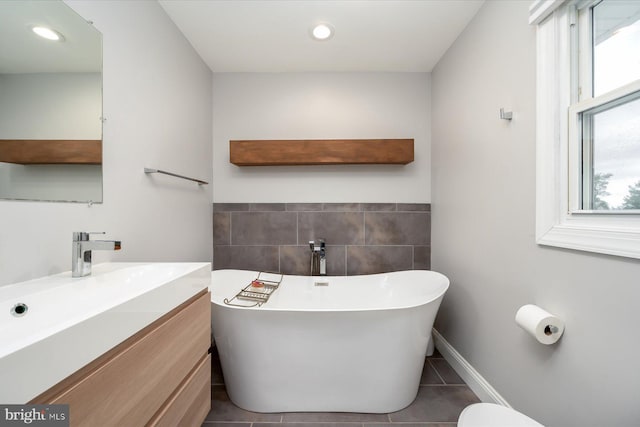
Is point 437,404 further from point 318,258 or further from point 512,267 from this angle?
point 318,258

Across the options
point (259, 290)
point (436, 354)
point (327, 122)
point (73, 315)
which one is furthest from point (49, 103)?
point (436, 354)

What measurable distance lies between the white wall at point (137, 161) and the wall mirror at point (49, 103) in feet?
0.20

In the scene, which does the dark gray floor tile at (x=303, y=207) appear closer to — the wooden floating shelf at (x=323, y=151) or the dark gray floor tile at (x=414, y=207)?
the wooden floating shelf at (x=323, y=151)

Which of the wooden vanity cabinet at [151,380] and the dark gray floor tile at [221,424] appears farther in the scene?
the dark gray floor tile at [221,424]

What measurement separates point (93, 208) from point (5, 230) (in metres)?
0.34

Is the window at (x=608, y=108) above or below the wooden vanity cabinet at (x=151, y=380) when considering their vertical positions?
above

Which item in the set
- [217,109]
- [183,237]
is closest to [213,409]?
[183,237]

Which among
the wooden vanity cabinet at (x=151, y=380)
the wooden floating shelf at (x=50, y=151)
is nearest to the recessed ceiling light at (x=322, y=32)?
the wooden floating shelf at (x=50, y=151)

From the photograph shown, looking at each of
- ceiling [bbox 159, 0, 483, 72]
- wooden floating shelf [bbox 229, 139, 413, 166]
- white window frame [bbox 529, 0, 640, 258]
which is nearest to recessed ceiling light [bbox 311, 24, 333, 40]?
ceiling [bbox 159, 0, 483, 72]

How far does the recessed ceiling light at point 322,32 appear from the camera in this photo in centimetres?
196

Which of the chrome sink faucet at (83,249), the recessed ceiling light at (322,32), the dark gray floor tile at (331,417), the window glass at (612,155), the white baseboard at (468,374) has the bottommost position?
the dark gray floor tile at (331,417)

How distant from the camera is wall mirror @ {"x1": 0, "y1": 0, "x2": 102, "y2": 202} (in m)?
0.95

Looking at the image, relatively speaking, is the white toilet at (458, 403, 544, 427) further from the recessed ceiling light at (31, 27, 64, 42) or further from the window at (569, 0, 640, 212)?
the recessed ceiling light at (31, 27, 64, 42)

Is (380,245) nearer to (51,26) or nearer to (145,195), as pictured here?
(145,195)
